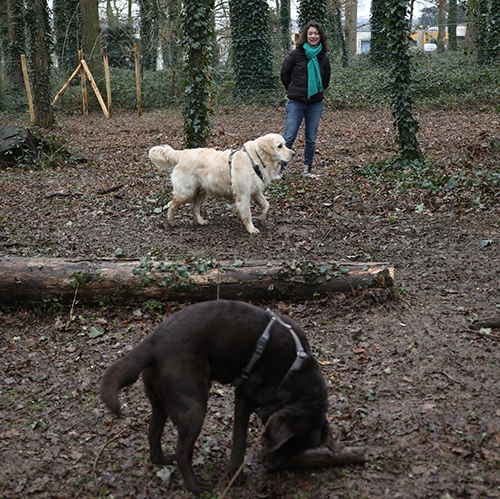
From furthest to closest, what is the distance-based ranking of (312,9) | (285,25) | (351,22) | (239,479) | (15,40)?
(351,22), (285,25), (15,40), (312,9), (239,479)

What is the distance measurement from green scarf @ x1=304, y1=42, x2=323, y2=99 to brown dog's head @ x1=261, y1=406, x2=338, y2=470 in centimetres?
794

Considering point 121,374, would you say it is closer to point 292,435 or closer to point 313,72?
point 292,435

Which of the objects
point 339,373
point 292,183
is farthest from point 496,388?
point 292,183

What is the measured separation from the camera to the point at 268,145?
26.0 ft

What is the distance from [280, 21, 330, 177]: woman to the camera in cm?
1032

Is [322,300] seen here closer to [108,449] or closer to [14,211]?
[108,449]

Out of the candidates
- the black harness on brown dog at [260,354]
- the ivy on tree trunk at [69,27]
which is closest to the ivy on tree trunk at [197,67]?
the black harness on brown dog at [260,354]

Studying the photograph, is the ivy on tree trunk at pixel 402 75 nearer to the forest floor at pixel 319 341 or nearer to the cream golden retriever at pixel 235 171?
the forest floor at pixel 319 341

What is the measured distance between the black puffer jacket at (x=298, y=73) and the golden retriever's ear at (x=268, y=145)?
2.88 meters

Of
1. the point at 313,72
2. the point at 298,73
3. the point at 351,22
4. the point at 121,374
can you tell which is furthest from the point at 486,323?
the point at 351,22

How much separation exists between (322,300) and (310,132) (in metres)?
5.47

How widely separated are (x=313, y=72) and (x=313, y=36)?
618mm

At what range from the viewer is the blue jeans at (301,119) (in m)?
10.5

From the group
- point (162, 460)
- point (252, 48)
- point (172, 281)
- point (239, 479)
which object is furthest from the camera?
point (252, 48)
